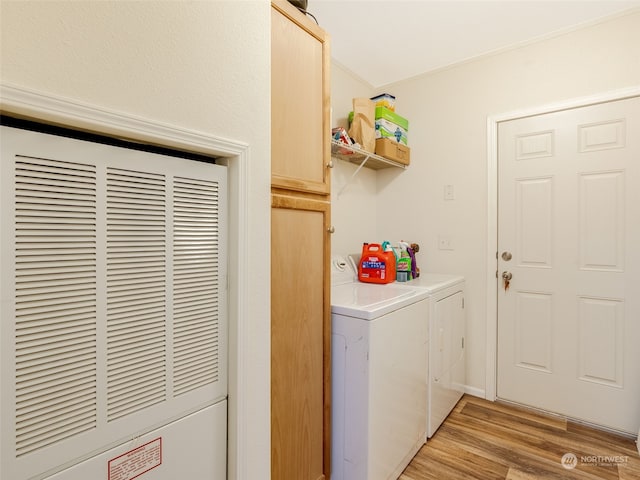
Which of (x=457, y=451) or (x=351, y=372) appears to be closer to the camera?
(x=351, y=372)

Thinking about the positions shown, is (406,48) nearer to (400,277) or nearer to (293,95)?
(293,95)

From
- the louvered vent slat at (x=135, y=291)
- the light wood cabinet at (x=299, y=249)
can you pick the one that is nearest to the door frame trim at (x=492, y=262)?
the light wood cabinet at (x=299, y=249)

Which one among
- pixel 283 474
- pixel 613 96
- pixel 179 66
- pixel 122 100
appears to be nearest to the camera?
pixel 122 100

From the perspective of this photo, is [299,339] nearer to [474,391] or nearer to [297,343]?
[297,343]

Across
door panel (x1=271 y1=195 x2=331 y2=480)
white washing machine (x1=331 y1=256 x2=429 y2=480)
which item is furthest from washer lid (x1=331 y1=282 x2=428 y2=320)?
door panel (x1=271 y1=195 x2=331 y2=480)

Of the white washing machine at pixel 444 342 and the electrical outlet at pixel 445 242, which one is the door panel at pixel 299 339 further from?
the electrical outlet at pixel 445 242

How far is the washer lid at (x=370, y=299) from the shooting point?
57.4 inches

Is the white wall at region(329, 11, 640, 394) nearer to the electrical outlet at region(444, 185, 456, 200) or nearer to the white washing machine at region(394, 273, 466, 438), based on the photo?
the electrical outlet at region(444, 185, 456, 200)

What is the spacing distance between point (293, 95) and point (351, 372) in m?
1.20

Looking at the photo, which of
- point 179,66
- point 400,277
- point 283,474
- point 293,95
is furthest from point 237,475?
point 400,277

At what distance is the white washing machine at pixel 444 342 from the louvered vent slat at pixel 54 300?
1.59m

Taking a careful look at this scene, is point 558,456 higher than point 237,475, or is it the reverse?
point 237,475

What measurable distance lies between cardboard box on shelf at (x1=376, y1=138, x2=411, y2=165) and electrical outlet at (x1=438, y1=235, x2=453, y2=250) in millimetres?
671

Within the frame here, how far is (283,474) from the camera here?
1.28m
